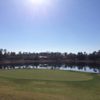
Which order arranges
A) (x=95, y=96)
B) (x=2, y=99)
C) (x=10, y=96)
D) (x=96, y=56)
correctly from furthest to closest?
1. (x=96, y=56)
2. (x=95, y=96)
3. (x=10, y=96)
4. (x=2, y=99)

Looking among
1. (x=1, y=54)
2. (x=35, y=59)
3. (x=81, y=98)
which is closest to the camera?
(x=81, y=98)

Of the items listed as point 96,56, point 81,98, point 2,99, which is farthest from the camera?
point 96,56

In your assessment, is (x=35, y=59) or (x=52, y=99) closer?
(x=52, y=99)

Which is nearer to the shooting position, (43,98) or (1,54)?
(43,98)

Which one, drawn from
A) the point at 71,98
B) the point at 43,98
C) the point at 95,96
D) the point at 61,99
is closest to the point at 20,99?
the point at 43,98

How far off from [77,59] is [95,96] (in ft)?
422

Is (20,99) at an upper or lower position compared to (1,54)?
lower

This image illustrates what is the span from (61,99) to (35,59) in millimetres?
130088

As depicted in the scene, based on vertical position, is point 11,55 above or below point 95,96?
above

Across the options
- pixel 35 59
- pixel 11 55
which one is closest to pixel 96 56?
pixel 35 59

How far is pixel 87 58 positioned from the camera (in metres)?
138

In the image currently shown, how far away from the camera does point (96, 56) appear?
132125 millimetres

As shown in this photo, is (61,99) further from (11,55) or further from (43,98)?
(11,55)

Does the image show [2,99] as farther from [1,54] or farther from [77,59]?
[77,59]
